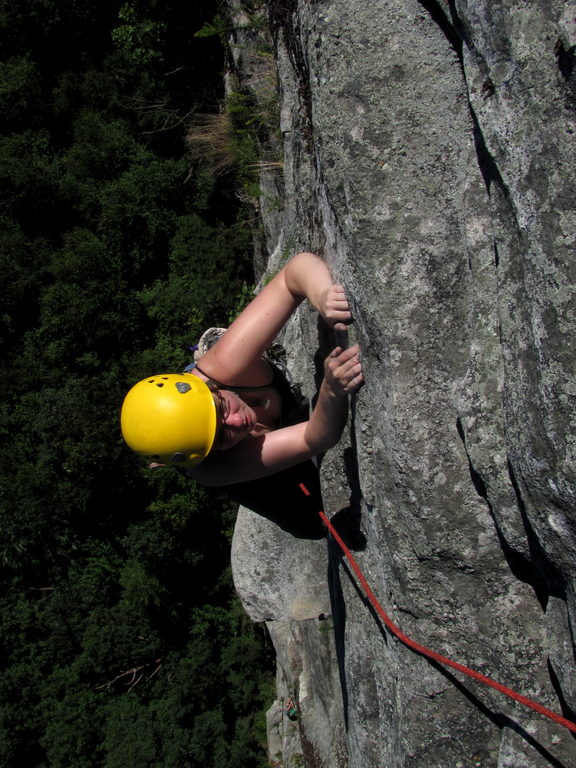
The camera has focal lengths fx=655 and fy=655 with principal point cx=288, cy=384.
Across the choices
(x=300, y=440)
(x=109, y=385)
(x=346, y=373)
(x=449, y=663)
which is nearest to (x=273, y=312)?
(x=346, y=373)

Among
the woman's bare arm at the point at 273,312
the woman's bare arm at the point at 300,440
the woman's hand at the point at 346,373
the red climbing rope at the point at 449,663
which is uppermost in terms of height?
the woman's bare arm at the point at 273,312

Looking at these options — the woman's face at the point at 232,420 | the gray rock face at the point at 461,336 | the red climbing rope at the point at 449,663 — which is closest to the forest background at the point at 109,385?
the woman's face at the point at 232,420

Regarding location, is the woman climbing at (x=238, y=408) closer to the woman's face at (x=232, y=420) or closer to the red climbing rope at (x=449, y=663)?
the woman's face at (x=232, y=420)

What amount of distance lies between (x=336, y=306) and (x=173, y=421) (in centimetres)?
104

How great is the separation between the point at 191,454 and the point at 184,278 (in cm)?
766

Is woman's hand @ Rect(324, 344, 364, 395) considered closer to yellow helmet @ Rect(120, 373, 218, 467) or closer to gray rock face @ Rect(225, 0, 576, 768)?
gray rock face @ Rect(225, 0, 576, 768)

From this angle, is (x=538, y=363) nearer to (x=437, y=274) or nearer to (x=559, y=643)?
(x=437, y=274)

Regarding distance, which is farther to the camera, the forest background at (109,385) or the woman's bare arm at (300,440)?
the forest background at (109,385)

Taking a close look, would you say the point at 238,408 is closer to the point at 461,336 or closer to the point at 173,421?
the point at 173,421

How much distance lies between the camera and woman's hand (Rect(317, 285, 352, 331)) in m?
3.14

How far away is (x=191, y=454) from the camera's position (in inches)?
137

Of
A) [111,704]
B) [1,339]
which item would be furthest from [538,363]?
[111,704]

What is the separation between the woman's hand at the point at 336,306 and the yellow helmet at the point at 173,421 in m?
0.80

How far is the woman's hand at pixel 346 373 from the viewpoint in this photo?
3135 millimetres
